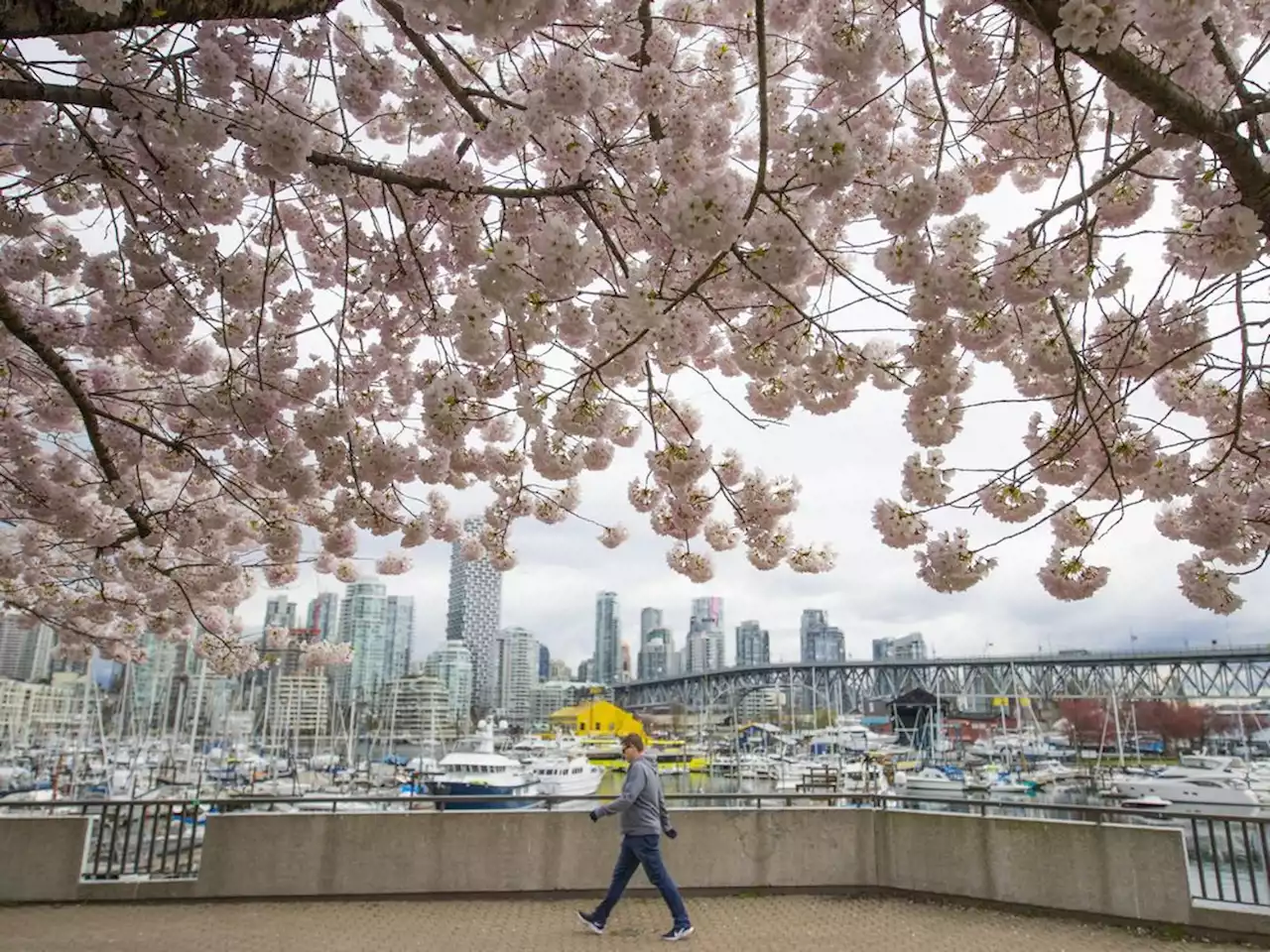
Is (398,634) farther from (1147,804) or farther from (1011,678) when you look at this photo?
(1147,804)

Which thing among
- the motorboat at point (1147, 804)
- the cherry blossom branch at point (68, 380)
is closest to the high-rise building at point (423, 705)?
the motorboat at point (1147, 804)

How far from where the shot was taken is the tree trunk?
2473mm

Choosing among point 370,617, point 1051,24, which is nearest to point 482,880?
point 1051,24

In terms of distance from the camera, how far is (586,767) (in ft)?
126

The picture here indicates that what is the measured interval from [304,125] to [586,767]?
38264mm

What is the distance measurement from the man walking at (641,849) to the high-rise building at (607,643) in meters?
96.7

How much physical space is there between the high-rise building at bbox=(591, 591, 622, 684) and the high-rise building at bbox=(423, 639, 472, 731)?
85.9 ft

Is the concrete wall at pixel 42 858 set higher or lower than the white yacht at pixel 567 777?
higher

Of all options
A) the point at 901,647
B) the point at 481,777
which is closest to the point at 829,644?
the point at 901,647

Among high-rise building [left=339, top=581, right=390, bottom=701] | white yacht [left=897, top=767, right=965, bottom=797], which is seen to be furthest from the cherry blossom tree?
high-rise building [left=339, top=581, right=390, bottom=701]

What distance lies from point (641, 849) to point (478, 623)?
7931 centimetres

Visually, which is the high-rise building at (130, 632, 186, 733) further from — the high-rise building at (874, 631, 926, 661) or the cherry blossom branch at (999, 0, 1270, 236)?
the high-rise building at (874, 631, 926, 661)

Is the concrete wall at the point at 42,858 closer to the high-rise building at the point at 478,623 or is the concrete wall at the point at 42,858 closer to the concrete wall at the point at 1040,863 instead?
the concrete wall at the point at 1040,863

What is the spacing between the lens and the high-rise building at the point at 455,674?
233 feet
